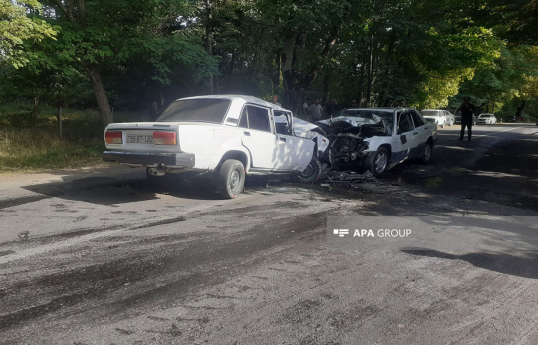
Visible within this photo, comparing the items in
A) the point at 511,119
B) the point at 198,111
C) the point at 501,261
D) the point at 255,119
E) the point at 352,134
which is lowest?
the point at 501,261

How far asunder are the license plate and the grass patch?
484 centimetres

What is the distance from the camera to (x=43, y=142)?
12.2 metres

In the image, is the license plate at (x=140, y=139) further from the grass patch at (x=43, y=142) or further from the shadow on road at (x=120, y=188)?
the grass patch at (x=43, y=142)

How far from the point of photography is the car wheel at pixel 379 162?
32.4ft

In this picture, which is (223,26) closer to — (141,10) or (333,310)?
(141,10)

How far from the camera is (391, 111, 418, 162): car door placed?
10672 millimetres

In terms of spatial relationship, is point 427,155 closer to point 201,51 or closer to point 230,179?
point 230,179

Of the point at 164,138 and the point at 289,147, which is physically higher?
the point at 164,138

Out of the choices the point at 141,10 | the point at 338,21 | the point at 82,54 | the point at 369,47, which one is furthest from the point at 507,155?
the point at 82,54

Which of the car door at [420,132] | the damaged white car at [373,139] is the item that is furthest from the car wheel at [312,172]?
the car door at [420,132]

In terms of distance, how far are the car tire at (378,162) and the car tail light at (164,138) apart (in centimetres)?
537

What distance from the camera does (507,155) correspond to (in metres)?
14.8

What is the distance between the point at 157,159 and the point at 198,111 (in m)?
1.48

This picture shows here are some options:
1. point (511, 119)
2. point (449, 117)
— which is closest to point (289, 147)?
point (449, 117)
